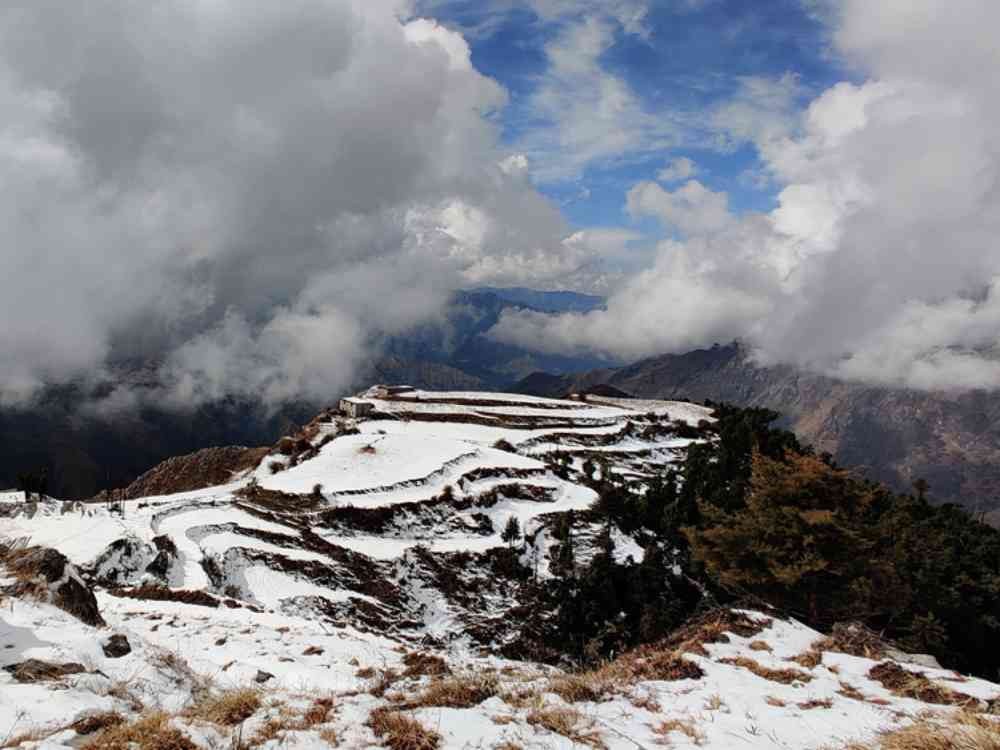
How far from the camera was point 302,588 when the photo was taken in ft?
115

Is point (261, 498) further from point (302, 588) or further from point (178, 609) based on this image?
point (178, 609)

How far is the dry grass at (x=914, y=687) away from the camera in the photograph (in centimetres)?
816

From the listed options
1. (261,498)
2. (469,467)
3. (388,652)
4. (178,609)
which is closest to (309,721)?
(388,652)

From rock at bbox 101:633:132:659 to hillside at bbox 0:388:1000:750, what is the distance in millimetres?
60

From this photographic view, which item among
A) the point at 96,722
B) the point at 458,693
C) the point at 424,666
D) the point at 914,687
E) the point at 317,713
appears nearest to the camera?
the point at 96,722

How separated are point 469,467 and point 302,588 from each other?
23288 millimetres

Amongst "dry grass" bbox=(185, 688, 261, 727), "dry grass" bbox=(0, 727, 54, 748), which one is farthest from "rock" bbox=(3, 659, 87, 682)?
"dry grass" bbox=(185, 688, 261, 727)

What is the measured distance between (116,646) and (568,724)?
8814 mm

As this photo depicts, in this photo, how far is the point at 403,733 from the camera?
593 cm

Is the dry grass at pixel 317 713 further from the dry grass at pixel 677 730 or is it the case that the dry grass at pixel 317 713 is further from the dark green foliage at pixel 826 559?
the dark green foliage at pixel 826 559

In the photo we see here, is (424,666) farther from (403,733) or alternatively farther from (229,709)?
(403,733)

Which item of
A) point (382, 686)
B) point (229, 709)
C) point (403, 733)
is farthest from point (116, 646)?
point (403, 733)

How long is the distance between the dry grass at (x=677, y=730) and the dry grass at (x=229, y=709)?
4863mm

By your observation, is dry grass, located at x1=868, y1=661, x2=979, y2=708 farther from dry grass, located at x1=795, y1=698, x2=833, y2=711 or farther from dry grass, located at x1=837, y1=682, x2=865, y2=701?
dry grass, located at x1=795, y1=698, x2=833, y2=711
